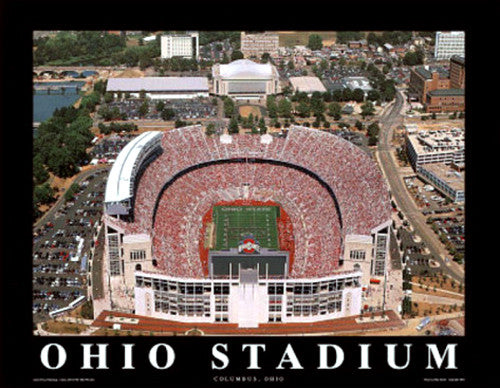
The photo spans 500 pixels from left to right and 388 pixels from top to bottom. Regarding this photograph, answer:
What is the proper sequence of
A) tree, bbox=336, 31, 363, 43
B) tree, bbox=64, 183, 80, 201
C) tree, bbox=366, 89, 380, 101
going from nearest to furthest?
tree, bbox=64, 183, 80, 201 → tree, bbox=366, 89, 380, 101 → tree, bbox=336, 31, 363, 43

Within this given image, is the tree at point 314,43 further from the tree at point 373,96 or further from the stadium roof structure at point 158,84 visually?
the tree at point 373,96

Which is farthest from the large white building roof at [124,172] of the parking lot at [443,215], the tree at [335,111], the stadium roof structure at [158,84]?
the stadium roof structure at [158,84]

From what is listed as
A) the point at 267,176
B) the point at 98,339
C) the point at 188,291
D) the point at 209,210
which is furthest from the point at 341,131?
the point at 98,339

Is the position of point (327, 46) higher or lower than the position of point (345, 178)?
higher

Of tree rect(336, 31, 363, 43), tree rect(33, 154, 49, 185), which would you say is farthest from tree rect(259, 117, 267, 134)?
tree rect(336, 31, 363, 43)

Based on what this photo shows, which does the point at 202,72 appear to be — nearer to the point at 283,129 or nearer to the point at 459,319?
the point at 283,129

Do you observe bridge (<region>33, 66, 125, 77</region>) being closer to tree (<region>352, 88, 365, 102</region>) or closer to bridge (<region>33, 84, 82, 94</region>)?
bridge (<region>33, 84, 82, 94</region>)
